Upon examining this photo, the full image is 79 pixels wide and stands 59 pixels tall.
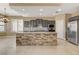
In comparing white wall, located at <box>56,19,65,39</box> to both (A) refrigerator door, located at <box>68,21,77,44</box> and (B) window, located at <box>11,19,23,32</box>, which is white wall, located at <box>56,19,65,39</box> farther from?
(B) window, located at <box>11,19,23,32</box>

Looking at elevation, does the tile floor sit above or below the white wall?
below

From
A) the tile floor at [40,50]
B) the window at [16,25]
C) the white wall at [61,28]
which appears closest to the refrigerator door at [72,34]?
the tile floor at [40,50]

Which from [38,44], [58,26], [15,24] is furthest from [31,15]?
[38,44]

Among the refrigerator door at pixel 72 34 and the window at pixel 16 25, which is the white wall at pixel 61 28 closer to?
the refrigerator door at pixel 72 34

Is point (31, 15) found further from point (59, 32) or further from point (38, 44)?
point (38, 44)

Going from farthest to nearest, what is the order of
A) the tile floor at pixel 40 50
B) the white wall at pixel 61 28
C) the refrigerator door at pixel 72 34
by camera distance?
1. the refrigerator door at pixel 72 34
2. the white wall at pixel 61 28
3. the tile floor at pixel 40 50

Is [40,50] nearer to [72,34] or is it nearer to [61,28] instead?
[61,28]

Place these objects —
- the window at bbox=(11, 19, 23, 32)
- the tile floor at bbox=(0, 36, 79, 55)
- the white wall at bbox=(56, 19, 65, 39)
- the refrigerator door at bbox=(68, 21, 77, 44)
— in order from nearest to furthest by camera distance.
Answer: the tile floor at bbox=(0, 36, 79, 55) → the window at bbox=(11, 19, 23, 32) → the white wall at bbox=(56, 19, 65, 39) → the refrigerator door at bbox=(68, 21, 77, 44)

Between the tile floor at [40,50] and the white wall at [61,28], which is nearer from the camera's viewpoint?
the tile floor at [40,50]

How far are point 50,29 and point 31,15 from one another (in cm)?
78

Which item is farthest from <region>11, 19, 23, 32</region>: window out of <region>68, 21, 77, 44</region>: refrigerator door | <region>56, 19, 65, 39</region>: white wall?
<region>68, 21, 77, 44</region>: refrigerator door

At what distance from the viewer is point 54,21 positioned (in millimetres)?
4148

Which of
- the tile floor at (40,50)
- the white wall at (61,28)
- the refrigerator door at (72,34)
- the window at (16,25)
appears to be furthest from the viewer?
the refrigerator door at (72,34)

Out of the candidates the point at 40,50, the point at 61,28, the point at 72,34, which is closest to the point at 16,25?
the point at 40,50
